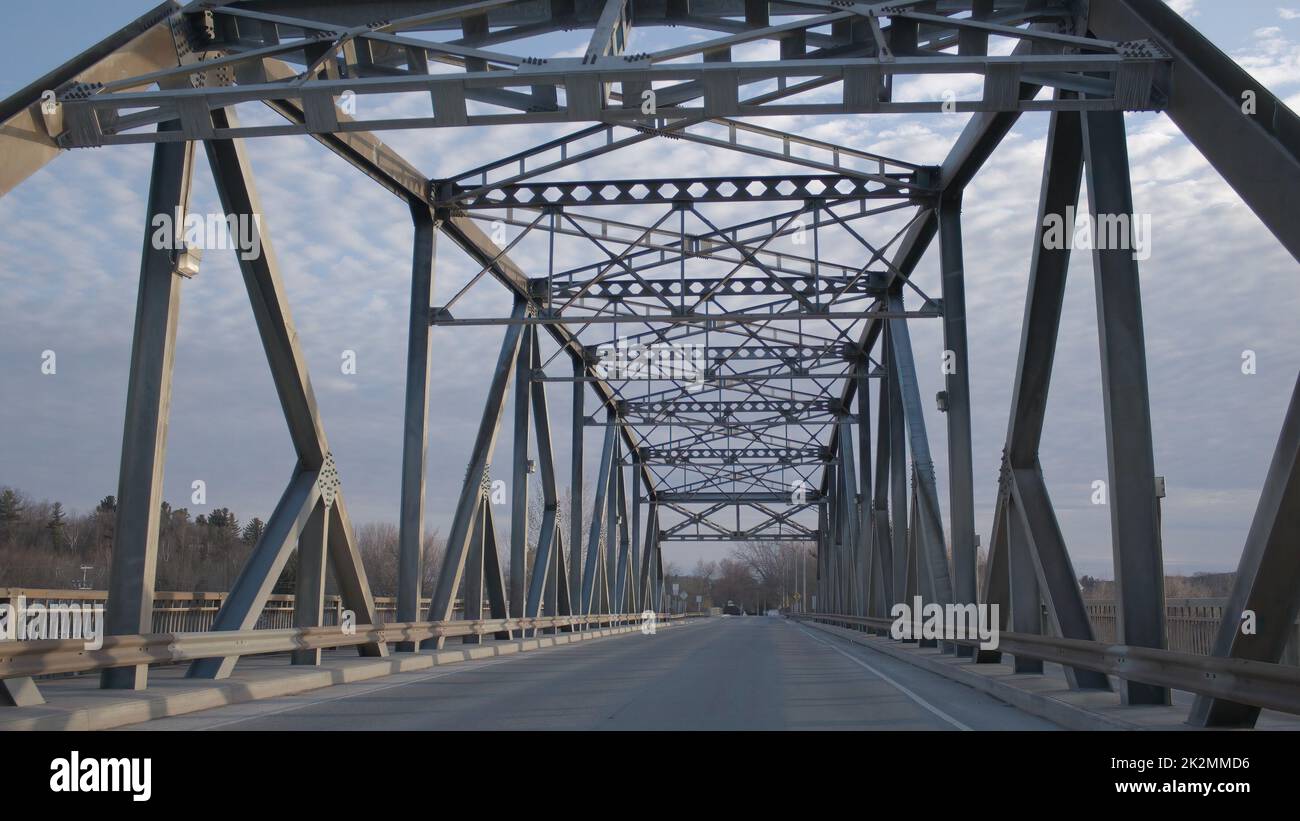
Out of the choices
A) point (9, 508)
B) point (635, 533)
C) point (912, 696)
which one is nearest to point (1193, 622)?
point (912, 696)

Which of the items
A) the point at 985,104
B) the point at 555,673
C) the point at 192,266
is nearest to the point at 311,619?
the point at 555,673

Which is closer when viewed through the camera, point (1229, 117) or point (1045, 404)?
point (1229, 117)

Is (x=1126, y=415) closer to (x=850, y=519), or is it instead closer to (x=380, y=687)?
(x=380, y=687)

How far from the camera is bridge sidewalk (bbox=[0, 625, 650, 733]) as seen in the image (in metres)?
8.41

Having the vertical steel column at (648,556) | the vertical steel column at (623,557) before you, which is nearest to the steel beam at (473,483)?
the vertical steel column at (623,557)

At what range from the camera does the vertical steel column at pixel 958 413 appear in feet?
62.6

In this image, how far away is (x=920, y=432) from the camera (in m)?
22.8

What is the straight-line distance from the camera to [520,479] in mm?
28000

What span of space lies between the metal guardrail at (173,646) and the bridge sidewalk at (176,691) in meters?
0.27

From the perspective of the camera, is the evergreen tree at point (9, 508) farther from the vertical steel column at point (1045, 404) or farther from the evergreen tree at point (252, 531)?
the vertical steel column at point (1045, 404)

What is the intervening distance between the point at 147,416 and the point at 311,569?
3745mm
